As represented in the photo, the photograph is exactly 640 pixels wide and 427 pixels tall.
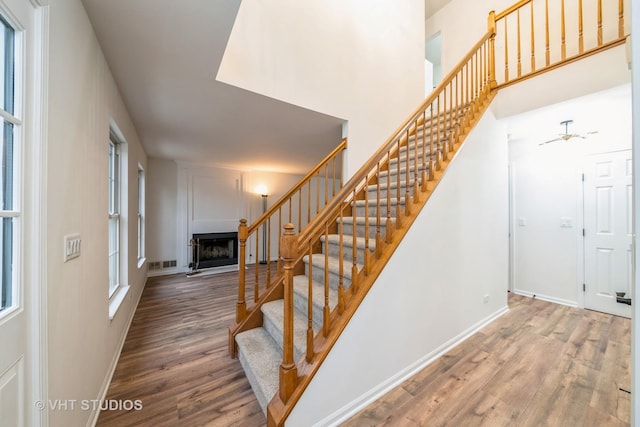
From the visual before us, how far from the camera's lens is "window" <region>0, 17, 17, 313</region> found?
0.80 meters

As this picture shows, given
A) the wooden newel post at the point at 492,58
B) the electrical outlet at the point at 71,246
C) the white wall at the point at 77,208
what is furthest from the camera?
the wooden newel post at the point at 492,58

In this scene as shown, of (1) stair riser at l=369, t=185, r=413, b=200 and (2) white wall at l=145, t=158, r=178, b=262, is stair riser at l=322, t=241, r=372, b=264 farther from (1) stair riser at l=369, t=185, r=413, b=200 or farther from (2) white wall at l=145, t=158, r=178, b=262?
(2) white wall at l=145, t=158, r=178, b=262

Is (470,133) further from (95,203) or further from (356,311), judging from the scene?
(95,203)

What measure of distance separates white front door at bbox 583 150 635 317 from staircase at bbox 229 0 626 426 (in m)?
1.55

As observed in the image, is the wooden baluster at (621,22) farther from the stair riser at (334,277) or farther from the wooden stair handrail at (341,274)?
the stair riser at (334,277)

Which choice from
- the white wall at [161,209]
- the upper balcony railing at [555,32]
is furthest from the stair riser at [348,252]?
the white wall at [161,209]

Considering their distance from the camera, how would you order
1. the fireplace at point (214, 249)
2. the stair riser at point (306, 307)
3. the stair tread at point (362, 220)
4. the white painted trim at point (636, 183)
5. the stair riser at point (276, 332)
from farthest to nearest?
the fireplace at point (214, 249) < the stair tread at point (362, 220) < the stair riser at point (306, 307) < the stair riser at point (276, 332) < the white painted trim at point (636, 183)

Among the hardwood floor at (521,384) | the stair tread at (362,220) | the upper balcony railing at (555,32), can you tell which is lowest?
the hardwood floor at (521,384)

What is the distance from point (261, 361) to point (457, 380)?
4.79 feet

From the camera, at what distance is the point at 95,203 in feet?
4.97

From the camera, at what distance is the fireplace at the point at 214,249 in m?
4.82

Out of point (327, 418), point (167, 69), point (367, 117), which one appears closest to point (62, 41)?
point (167, 69)

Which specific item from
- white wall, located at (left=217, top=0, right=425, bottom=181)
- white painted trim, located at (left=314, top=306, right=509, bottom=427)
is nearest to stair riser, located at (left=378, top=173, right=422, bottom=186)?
white wall, located at (left=217, top=0, right=425, bottom=181)

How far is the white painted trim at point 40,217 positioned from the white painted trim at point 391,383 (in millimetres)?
1271
